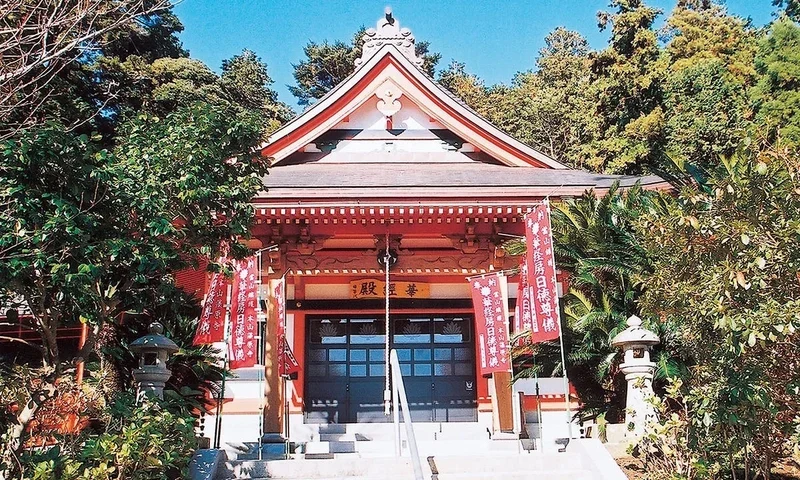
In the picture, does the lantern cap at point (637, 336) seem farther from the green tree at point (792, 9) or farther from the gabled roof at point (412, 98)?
the green tree at point (792, 9)

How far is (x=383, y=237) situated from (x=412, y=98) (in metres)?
3.44

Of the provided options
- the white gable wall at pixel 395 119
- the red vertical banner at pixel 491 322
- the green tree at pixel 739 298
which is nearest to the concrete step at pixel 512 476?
the green tree at pixel 739 298

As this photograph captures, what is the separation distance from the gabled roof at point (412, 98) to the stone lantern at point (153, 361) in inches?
225

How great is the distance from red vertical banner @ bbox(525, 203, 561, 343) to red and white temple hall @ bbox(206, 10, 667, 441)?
3.49 feet

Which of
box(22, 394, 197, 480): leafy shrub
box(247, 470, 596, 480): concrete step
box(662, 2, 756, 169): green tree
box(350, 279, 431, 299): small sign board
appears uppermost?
box(662, 2, 756, 169): green tree

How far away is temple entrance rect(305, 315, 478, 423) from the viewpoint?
12711mm

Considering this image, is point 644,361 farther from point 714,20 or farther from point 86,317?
point 714,20

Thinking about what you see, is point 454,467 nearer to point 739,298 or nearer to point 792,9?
point 739,298

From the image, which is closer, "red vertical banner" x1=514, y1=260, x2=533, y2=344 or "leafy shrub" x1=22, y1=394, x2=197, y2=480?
"leafy shrub" x1=22, y1=394, x2=197, y2=480

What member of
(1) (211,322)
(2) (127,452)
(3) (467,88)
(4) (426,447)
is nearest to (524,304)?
(4) (426,447)

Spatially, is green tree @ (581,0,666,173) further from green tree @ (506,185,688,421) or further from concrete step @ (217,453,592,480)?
concrete step @ (217,453,592,480)

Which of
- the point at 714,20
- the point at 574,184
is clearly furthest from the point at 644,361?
the point at 714,20

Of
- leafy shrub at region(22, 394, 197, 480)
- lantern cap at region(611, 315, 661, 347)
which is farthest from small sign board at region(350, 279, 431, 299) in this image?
leafy shrub at region(22, 394, 197, 480)

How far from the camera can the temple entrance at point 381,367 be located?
12711mm
